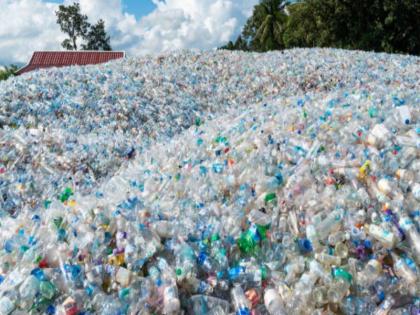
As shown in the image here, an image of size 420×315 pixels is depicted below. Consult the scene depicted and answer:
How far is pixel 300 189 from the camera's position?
2.65m

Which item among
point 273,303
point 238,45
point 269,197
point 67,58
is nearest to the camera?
point 273,303

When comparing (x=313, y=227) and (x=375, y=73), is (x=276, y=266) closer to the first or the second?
(x=313, y=227)

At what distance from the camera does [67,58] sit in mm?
22391

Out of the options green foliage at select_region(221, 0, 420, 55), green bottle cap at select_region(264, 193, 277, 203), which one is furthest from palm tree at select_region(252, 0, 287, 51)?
green bottle cap at select_region(264, 193, 277, 203)

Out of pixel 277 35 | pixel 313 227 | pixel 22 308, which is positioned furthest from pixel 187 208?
pixel 277 35

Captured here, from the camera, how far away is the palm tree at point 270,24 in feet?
92.9

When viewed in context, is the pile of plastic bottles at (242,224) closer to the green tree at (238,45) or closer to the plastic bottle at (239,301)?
the plastic bottle at (239,301)

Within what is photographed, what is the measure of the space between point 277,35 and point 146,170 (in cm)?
2617

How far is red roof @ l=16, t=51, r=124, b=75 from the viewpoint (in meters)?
22.1

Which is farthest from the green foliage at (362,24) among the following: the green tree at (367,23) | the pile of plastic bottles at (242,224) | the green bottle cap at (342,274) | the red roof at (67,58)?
the green bottle cap at (342,274)

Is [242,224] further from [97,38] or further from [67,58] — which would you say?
[97,38]

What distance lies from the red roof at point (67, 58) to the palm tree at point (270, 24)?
405 inches

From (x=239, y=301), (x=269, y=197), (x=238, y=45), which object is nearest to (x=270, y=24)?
(x=238, y=45)

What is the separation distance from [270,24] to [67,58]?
1339cm
